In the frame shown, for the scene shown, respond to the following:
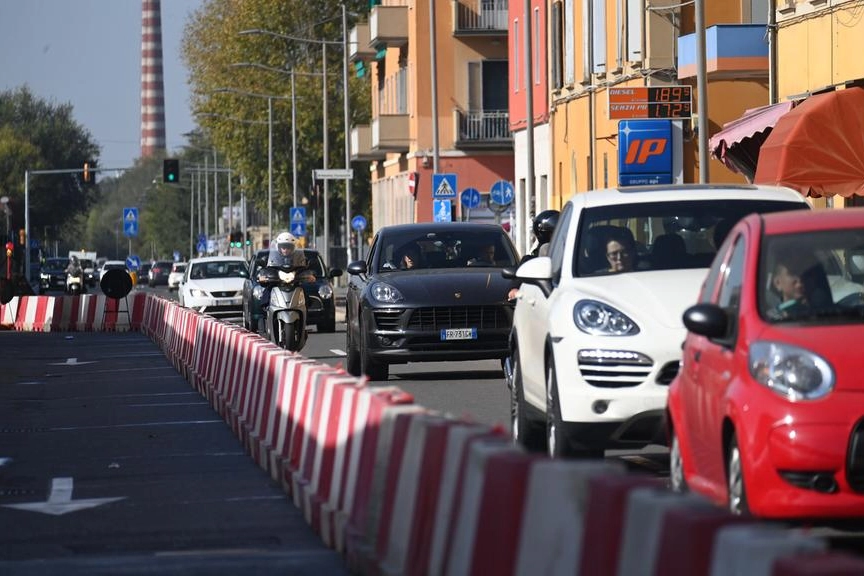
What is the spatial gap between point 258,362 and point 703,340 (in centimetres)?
551

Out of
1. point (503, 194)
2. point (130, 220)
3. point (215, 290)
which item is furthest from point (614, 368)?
point (130, 220)

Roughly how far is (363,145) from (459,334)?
5681 centimetres

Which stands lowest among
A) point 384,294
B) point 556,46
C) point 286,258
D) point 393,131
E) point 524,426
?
point 524,426

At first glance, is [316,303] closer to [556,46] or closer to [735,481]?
[556,46]

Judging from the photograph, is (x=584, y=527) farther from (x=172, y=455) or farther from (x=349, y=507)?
(x=172, y=455)

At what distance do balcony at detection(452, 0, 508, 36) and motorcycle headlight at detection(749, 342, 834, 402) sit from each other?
59.7 m

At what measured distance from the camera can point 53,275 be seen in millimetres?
102562

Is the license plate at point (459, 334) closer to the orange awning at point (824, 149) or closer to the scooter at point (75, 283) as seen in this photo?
the orange awning at point (824, 149)

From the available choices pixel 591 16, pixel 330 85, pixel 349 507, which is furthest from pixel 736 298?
pixel 330 85

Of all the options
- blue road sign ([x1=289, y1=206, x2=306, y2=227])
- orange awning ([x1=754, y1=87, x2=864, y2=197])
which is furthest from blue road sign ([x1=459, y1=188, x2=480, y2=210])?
blue road sign ([x1=289, y1=206, x2=306, y2=227])

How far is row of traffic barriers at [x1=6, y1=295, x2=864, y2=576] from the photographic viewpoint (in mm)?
4383

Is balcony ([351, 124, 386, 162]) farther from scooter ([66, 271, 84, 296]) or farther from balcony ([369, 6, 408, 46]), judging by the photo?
scooter ([66, 271, 84, 296])

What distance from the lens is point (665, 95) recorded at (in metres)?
32.2

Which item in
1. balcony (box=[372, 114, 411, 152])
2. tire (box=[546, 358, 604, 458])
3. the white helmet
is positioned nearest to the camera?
tire (box=[546, 358, 604, 458])
